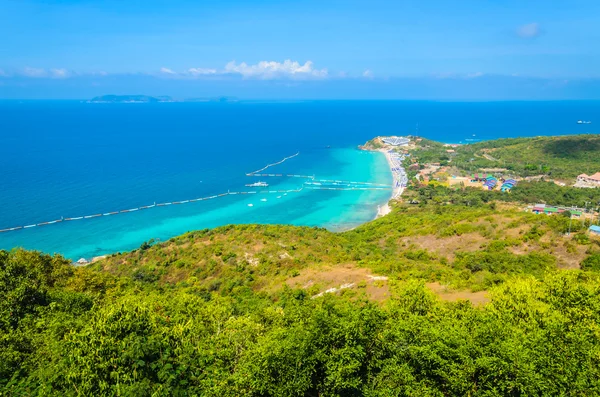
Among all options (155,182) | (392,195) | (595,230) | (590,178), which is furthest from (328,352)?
(590,178)

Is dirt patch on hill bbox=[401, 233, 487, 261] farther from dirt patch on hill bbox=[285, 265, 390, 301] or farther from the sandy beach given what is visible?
the sandy beach

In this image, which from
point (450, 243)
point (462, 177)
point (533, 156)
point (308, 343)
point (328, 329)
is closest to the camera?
point (308, 343)

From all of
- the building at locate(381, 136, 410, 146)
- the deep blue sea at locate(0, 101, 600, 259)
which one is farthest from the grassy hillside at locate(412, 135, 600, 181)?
the deep blue sea at locate(0, 101, 600, 259)

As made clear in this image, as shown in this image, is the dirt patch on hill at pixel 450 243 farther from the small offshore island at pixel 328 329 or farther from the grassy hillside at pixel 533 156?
the grassy hillside at pixel 533 156

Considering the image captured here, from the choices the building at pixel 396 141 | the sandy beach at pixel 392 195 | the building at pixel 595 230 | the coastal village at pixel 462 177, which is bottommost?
the sandy beach at pixel 392 195

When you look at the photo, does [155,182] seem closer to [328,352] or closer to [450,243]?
[450,243]

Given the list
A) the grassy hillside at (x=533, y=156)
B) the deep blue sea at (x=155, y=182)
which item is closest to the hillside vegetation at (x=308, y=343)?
the deep blue sea at (x=155, y=182)
